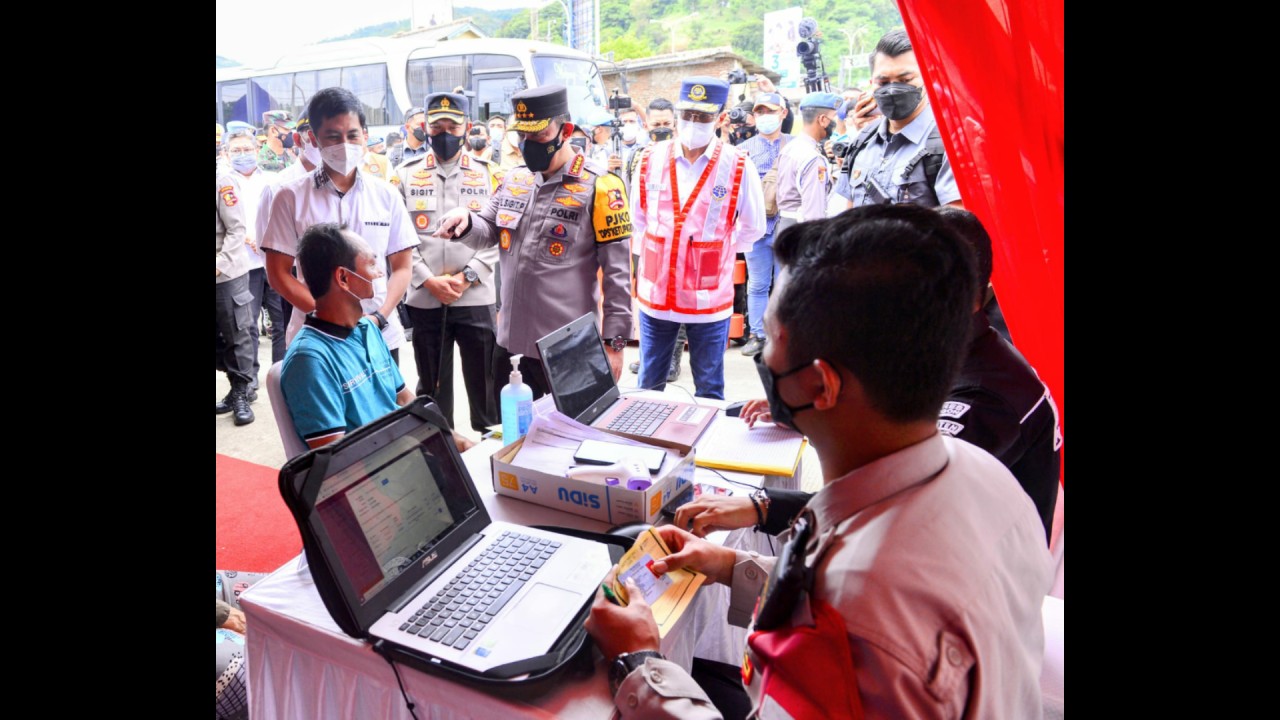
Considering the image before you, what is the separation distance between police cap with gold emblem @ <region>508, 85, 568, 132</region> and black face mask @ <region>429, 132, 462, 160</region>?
1187 millimetres

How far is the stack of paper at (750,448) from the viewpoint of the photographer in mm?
1904

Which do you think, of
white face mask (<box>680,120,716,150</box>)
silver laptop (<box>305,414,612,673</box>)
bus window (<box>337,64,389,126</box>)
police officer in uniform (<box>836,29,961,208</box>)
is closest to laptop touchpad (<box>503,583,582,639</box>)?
silver laptop (<box>305,414,612,673</box>)

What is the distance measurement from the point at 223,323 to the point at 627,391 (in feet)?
10.2

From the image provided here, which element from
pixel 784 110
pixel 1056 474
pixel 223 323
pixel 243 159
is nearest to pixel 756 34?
pixel 784 110

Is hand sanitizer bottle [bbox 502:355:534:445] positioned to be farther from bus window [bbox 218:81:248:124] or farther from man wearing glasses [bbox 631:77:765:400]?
bus window [bbox 218:81:248:124]

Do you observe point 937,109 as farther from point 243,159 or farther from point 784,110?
point 243,159

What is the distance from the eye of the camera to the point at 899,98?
3000 millimetres

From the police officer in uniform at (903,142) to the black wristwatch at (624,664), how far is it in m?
2.26

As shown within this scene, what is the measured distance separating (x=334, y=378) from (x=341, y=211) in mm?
1367

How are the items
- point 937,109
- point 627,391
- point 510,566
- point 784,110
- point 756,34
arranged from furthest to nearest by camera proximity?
1. point 756,34
2. point 784,110
3. point 627,391
4. point 937,109
5. point 510,566

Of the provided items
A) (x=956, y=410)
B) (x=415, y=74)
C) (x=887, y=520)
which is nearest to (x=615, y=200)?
(x=956, y=410)

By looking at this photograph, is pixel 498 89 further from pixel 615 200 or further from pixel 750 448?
pixel 750 448

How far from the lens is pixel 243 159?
575cm

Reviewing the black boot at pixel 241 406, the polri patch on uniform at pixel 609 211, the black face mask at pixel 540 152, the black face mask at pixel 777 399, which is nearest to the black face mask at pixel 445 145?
the black face mask at pixel 540 152
